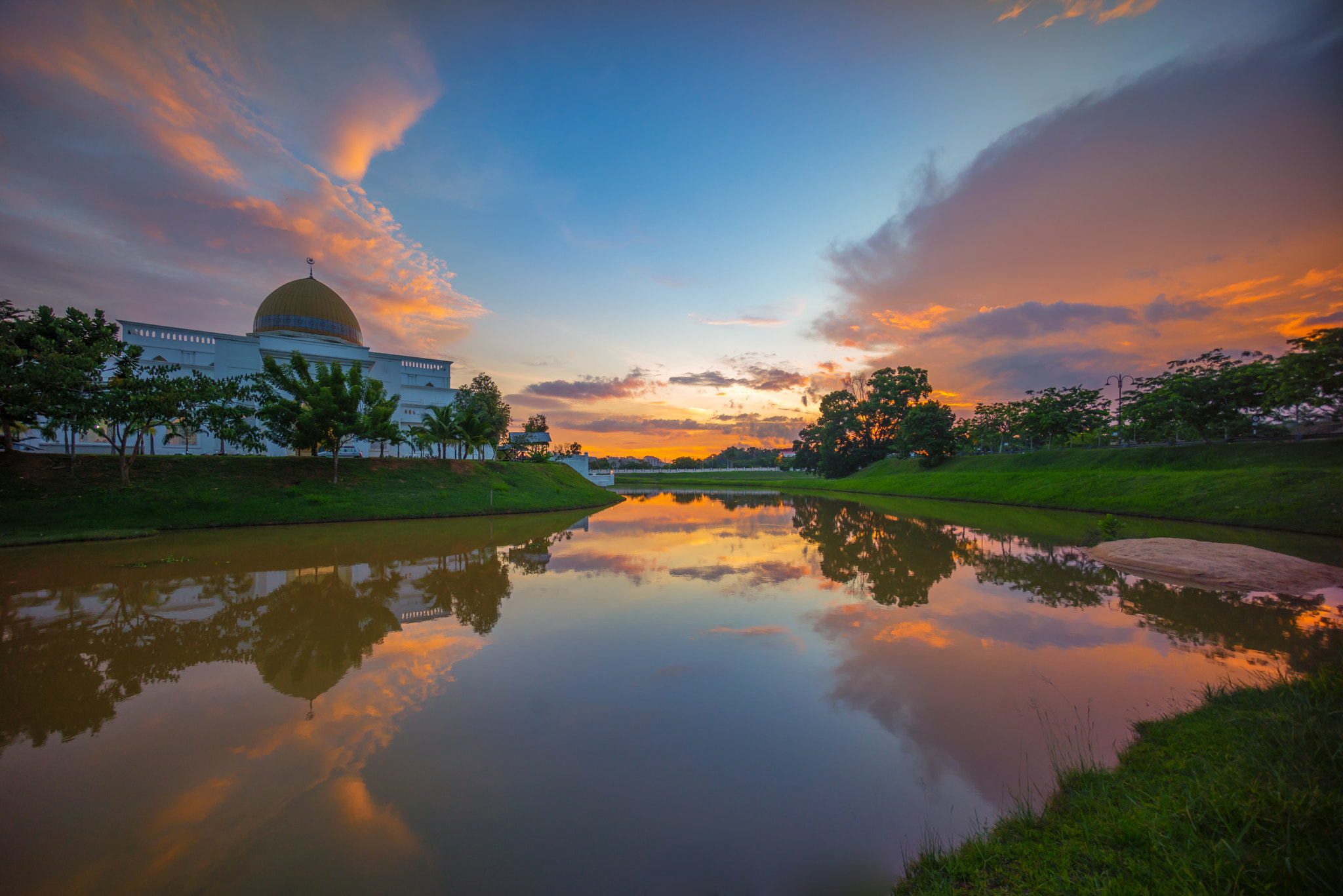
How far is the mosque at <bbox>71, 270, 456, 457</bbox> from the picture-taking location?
37.1 meters

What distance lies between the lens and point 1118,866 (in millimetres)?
3123

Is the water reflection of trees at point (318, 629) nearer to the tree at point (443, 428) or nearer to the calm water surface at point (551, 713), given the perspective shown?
the calm water surface at point (551, 713)

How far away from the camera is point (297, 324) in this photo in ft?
137

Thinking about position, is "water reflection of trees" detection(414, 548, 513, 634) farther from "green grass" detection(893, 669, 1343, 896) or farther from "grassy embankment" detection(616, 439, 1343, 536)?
"grassy embankment" detection(616, 439, 1343, 536)

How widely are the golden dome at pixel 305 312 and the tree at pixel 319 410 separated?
14.6m

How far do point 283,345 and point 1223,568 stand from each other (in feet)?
179

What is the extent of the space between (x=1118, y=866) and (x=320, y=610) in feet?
39.4

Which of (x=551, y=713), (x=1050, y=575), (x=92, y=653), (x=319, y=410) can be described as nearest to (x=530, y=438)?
(x=319, y=410)

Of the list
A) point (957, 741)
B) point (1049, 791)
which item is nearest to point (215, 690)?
point (957, 741)

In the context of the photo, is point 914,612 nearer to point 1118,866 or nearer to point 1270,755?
point 1270,755

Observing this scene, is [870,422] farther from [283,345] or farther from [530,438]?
[283,345]

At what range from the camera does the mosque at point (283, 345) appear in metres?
37.1

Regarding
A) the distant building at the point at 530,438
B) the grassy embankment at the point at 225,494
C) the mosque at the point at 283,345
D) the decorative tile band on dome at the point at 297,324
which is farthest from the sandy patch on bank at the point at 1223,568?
the distant building at the point at 530,438

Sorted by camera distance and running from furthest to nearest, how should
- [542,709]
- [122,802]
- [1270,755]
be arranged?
[542,709], [122,802], [1270,755]
